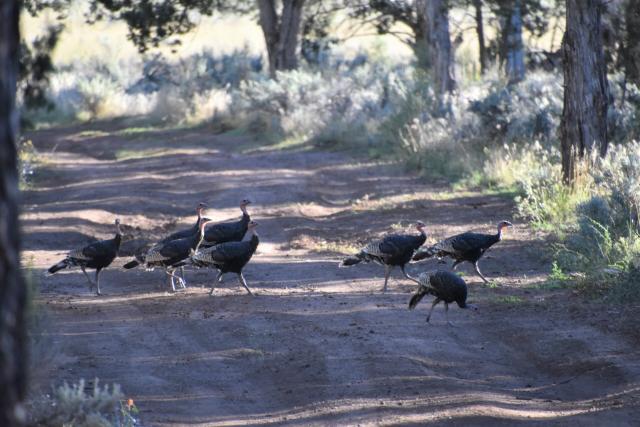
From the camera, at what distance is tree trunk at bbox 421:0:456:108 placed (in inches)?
947

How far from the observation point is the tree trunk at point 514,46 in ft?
92.3

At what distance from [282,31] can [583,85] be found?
18.4 metres

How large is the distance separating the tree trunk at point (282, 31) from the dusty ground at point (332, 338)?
16459 mm

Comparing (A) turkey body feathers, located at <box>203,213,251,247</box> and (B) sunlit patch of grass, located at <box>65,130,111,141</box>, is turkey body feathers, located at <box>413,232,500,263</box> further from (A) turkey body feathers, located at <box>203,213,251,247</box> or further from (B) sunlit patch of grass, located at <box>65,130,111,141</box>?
(B) sunlit patch of grass, located at <box>65,130,111,141</box>

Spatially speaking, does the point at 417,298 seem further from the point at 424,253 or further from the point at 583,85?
the point at 583,85

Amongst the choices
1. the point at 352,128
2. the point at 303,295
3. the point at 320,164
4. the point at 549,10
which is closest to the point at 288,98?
the point at 352,128

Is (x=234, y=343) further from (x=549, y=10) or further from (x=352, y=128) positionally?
(x=549, y=10)

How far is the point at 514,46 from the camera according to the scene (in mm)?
28328

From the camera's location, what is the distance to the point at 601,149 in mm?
15617

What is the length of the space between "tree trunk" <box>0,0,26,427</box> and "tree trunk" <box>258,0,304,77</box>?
96.2 ft

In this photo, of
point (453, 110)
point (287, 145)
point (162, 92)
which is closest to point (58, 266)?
point (453, 110)

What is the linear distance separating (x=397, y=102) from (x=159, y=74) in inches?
697

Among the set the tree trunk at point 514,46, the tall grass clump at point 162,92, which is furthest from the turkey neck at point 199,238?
the tall grass clump at point 162,92

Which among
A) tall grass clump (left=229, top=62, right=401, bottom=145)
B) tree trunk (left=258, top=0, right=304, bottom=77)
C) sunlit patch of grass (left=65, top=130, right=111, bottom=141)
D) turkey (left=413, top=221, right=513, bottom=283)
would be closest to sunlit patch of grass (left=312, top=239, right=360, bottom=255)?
Answer: turkey (left=413, top=221, right=513, bottom=283)
